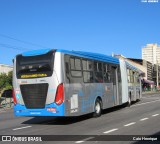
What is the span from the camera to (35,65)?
47.5ft

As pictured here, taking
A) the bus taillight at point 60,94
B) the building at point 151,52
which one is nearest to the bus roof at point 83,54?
the bus taillight at point 60,94

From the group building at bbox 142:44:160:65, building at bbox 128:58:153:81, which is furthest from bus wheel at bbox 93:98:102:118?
building at bbox 142:44:160:65

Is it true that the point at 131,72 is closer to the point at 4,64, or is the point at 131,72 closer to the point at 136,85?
the point at 136,85

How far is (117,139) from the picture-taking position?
10.2 meters

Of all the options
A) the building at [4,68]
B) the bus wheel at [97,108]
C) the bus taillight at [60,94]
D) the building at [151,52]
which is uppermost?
the building at [151,52]

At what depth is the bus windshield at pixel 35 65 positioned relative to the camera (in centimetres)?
1418

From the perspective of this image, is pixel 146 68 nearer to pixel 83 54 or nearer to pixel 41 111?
pixel 83 54

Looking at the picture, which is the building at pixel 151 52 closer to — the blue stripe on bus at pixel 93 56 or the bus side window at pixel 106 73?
the blue stripe on bus at pixel 93 56

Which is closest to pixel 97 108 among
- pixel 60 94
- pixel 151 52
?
pixel 60 94

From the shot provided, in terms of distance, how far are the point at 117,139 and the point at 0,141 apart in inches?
134

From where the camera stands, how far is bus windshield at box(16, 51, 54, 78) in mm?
14180

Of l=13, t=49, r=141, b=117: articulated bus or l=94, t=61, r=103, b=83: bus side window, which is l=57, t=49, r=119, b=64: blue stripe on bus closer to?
l=13, t=49, r=141, b=117: articulated bus

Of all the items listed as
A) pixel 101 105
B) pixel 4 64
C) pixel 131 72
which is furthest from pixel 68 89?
pixel 4 64

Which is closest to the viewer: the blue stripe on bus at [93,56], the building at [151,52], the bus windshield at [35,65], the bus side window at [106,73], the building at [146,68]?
the bus windshield at [35,65]
